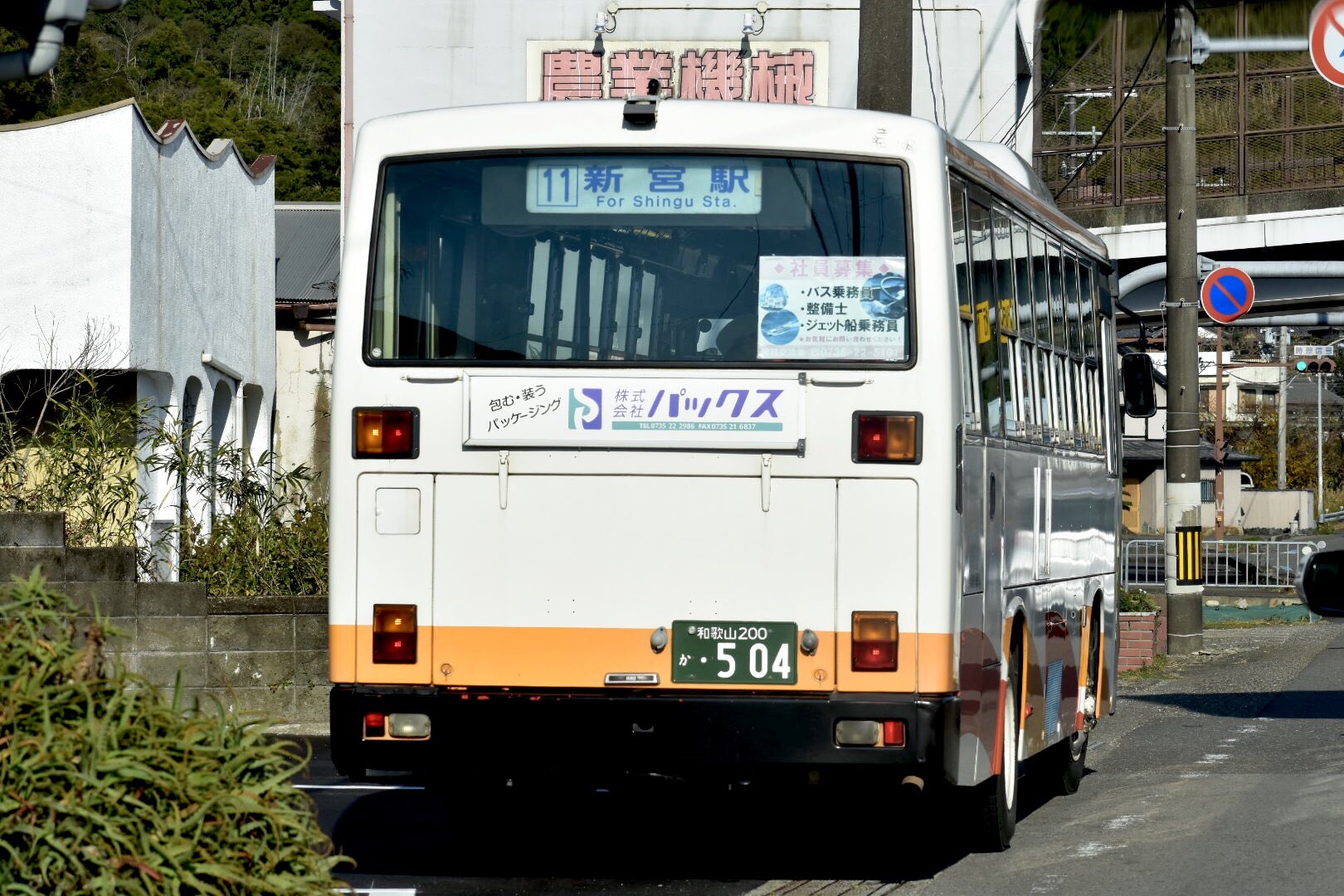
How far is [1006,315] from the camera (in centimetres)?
901

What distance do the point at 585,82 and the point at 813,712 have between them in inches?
858

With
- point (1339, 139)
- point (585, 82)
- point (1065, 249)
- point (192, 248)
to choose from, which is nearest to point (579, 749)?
point (1065, 249)

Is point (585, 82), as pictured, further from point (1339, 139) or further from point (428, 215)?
point (428, 215)

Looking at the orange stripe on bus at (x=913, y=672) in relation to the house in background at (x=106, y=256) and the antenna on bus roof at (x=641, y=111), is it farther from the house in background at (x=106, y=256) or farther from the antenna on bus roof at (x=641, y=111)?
the house in background at (x=106, y=256)

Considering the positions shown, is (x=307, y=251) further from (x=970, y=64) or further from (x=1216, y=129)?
(x=1216, y=129)

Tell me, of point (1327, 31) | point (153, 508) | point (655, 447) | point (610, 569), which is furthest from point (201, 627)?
point (1327, 31)

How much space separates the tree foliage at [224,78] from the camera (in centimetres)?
5244

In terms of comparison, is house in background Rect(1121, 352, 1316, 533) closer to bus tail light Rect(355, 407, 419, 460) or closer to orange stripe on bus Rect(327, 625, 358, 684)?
bus tail light Rect(355, 407, 419, 460)

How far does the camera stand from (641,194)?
7.83m

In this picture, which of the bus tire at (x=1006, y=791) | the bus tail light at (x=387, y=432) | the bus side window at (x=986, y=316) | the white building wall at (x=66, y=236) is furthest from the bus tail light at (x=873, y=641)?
the white building wall at (x=66, y=236)

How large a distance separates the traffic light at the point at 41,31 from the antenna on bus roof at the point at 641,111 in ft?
8.41

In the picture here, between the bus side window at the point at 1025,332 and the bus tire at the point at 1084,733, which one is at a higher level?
the bus side window at the point at 1025,332

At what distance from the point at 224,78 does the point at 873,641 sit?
7337 centimetres

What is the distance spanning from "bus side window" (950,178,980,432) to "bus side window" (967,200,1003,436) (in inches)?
3.7
